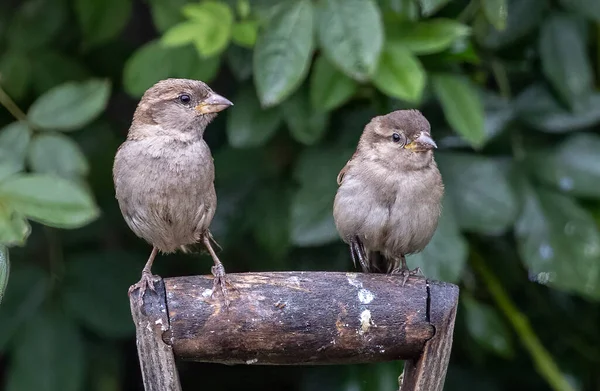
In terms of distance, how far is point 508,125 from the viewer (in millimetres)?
4668

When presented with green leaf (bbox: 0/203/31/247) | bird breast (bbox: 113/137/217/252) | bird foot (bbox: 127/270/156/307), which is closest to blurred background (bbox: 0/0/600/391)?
bird breast (bbox: 113/137/217/252)

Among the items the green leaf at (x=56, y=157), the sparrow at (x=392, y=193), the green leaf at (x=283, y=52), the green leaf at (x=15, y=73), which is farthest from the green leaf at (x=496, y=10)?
the green leaf at (x=15, y=73)

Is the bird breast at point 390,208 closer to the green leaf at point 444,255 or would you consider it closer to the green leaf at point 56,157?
the green leaf at point 444,255

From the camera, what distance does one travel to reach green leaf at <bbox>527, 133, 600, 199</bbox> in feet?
14.5

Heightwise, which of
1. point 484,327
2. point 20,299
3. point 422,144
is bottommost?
point 484,327

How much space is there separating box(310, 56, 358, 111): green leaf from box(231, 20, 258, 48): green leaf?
269 mm

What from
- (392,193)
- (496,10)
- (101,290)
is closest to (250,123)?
(392,193)

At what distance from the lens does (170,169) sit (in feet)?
11.5

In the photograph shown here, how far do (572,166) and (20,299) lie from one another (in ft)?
8.37

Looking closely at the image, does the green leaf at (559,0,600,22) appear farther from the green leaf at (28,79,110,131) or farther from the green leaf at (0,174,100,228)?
the green leaf at (0,174,100,228)

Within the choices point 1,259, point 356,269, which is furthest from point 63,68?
point 1,259

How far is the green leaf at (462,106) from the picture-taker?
4.04 m

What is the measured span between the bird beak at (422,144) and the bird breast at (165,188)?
86 cm

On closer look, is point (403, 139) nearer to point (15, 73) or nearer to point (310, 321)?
point (310, 321)
